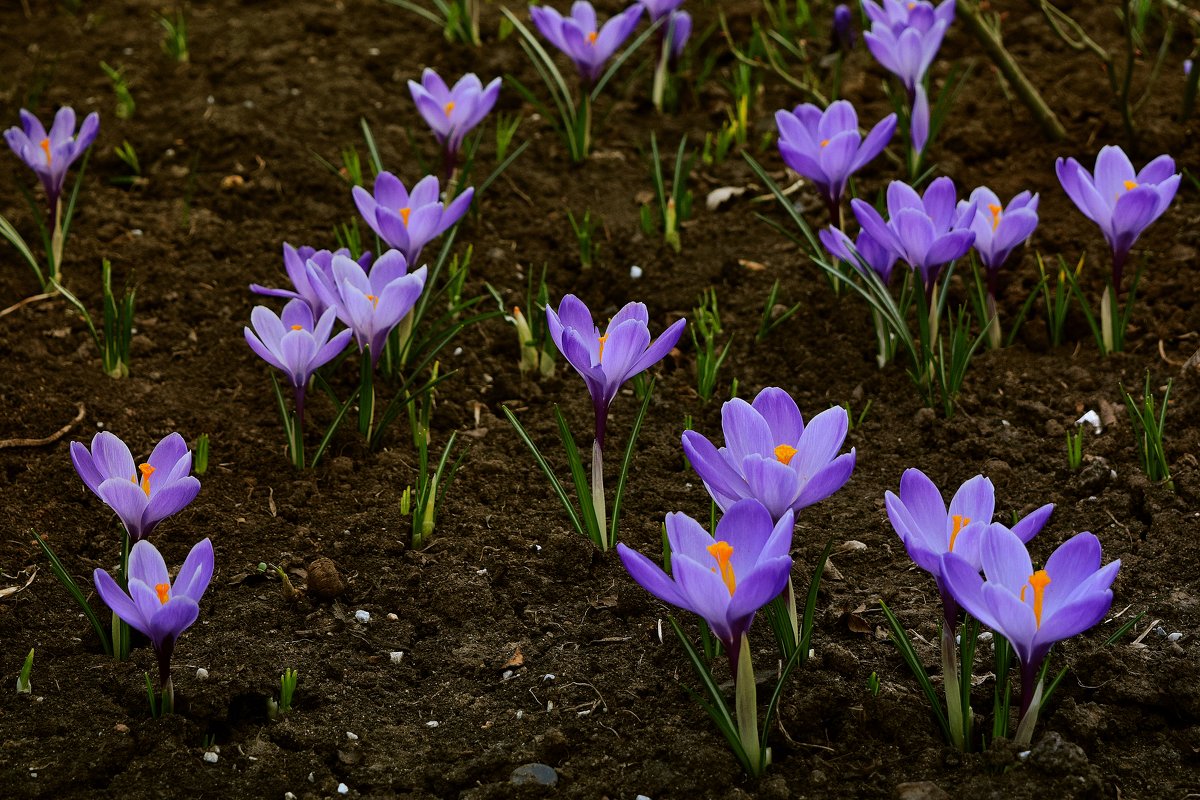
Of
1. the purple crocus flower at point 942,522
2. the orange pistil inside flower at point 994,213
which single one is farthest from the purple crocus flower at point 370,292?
the orange pistil inside flower at point 994,213

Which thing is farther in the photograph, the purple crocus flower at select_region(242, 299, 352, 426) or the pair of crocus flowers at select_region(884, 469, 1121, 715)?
the purple crocus flower at select_region(242, 299, 352, 426)

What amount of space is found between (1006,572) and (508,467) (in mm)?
1142

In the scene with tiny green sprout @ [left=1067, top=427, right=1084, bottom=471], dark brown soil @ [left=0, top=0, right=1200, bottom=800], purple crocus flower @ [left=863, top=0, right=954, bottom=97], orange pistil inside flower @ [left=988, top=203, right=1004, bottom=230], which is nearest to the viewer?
dark brown soil @ [left=0, top=0, right=1200, bottom=800]

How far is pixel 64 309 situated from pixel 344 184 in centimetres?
80

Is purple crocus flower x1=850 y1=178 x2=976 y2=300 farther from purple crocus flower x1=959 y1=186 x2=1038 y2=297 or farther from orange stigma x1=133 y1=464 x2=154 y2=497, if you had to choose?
orange stigma x1=133 y1=464 x2=154 y2=497

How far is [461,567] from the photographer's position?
2.08m

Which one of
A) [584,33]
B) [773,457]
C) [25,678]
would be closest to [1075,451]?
[773,457]

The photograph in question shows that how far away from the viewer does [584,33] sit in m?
3.17

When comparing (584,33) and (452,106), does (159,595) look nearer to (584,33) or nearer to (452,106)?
(452,106)

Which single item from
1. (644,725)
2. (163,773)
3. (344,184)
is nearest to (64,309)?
(344,184)

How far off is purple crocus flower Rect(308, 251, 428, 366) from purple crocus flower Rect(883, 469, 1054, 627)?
990 millimetres

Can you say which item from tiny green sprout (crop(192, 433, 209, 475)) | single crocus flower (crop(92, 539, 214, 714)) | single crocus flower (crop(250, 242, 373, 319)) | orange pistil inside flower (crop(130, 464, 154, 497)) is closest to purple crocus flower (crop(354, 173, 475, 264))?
single crocus flower (crop(250, 242, 373, 319))

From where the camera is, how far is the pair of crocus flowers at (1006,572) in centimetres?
136

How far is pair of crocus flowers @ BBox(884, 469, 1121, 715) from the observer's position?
136cm
